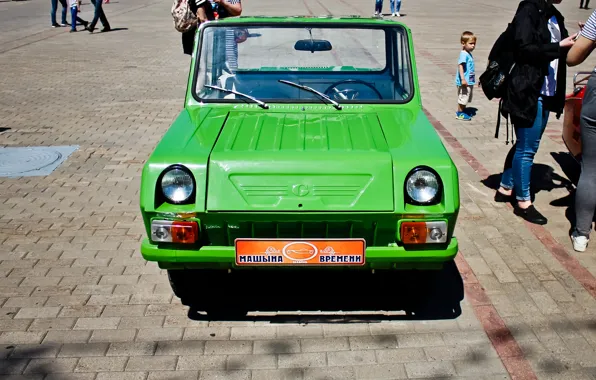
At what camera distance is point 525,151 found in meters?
5.30

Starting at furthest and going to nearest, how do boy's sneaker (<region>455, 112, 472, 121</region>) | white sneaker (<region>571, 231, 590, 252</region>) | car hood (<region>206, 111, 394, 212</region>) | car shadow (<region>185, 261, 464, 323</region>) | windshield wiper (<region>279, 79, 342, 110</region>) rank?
boy's sneaker (<region>455, 112, 472, 121</region>)
white sneaker (<region>571, 231, 590, 252</region>)
windshield wiper (<region>279, 79, 342, 110</region>)
car shadow (<region>185, 261, 464, 323</region>)
car hood (<region>206, 111, 394, 212</region>)

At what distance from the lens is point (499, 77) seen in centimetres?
527

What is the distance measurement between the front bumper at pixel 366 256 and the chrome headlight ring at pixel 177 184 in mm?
289

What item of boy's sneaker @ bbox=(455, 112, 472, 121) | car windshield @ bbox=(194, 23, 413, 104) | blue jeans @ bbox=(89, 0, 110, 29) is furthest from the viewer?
blue jeans @ bbox=(89, 0, 110, 29)

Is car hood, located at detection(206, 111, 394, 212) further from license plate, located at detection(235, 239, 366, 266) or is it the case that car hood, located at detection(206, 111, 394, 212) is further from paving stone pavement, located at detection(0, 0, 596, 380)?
paving stone pavement, located at detection(0, 0, 596, 380)

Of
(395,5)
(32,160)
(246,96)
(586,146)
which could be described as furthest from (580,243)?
(395,5)

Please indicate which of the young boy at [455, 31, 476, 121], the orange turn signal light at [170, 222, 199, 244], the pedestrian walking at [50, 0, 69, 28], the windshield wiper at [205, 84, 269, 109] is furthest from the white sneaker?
the pedestrian walking at [50, 0, 69, 28]

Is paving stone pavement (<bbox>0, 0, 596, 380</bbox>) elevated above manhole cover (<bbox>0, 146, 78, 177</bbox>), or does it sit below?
above

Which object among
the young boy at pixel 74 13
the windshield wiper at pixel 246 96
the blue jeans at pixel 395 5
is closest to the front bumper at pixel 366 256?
the windshield wiper at pixel 246 96

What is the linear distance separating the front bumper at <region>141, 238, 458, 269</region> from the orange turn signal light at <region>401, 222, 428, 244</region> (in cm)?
6

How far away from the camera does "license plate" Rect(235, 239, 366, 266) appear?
338 centimetres

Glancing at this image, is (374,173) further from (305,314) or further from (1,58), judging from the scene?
(1,58)

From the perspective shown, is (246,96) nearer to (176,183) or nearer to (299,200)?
(176,183)

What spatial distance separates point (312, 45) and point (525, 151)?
2085 millimetres
